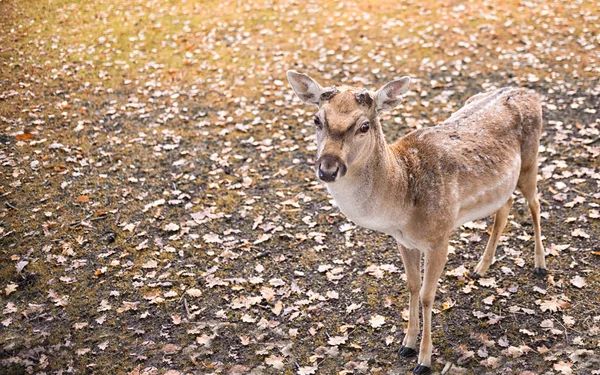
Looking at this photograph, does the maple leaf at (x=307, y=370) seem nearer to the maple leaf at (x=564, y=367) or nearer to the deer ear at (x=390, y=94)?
the maple leaf at (x=564, y=367)

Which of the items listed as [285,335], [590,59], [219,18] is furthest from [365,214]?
[219,18]

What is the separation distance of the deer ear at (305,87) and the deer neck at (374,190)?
0.67 metres

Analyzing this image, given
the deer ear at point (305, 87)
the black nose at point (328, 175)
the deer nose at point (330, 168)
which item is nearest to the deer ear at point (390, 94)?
the deer ear at point (305, 87)

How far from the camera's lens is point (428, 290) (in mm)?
4734

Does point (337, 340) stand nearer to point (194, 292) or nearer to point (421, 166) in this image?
point (194, 292)

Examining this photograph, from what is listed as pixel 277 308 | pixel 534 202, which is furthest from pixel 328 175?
pixel 534 202

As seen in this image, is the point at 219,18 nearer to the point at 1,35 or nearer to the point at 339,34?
the point at 339,34

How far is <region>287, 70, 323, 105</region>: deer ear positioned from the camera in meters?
4.48

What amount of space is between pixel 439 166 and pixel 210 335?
2.90 metres

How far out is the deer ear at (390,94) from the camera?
4332 mm

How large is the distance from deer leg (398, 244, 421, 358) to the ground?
20 cm

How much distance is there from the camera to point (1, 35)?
41.3ft

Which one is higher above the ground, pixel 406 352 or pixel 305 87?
pixel 305 87

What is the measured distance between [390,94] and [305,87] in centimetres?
74
